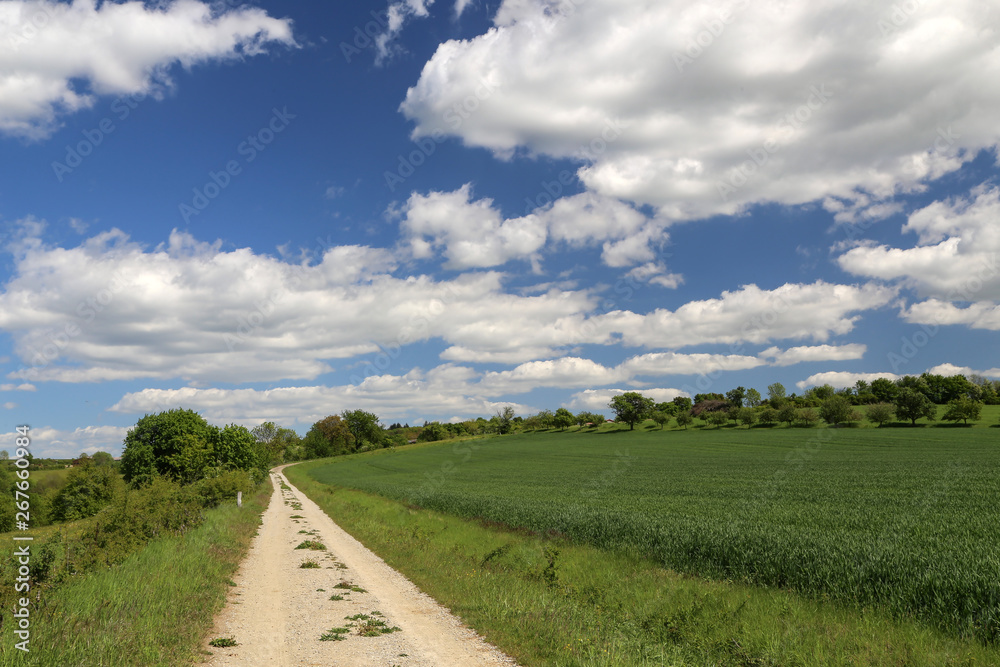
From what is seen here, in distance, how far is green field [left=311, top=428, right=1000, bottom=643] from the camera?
11.6 meters

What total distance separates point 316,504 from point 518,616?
129 feet

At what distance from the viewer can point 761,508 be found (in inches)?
981

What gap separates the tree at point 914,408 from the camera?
99188 millimetres

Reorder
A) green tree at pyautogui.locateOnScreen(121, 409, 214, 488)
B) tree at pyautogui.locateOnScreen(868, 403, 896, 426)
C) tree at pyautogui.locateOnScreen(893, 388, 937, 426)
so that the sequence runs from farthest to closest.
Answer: tree at pyautogui.locateOnScreen(868, 403, 896, 426) → tree at pyautogui.locateOnScreen(893, 388, 937, 426) → green tree at pyautogui.locateOnScreen(121, 409, 214, 488)

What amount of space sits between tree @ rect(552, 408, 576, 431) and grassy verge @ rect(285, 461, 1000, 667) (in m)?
161

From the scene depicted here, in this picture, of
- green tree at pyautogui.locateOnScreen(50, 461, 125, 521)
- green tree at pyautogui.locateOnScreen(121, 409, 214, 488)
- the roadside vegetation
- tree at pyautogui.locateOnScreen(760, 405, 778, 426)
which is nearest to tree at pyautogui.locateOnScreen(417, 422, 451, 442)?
tree at pyautogui.locateOnScreen(760, 405, 778, 426)

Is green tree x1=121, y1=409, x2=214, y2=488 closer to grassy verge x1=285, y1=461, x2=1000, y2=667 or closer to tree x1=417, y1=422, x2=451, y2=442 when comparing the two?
grassy verge x1=285, y1=461, x2=1000, y2=667

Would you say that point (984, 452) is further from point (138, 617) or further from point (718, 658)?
point (138, 617)

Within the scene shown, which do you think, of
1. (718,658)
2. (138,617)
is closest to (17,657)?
(138,617)

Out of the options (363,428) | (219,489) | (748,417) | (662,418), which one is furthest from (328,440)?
(219,489)

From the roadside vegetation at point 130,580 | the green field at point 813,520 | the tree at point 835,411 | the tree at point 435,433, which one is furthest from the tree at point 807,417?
the roadside vegetation at point 130,580

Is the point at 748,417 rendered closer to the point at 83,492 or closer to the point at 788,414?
the point at 788,414

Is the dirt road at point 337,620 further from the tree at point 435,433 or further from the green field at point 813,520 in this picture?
the tree at point 435,433

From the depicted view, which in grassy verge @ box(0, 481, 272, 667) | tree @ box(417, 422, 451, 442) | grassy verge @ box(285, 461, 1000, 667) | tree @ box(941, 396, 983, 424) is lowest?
tree @ box(417, 422, 451, 442)
